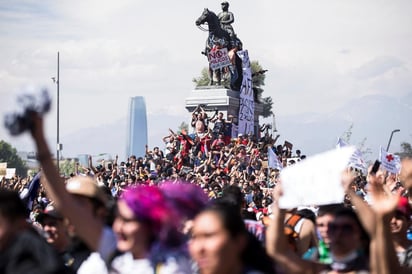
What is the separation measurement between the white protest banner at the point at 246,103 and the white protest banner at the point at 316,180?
31.7 meters

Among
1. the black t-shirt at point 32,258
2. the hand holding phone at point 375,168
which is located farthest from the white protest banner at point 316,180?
the black t-shirt at point 32,258

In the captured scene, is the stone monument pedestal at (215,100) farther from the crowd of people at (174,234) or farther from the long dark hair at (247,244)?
the long dark hair at (247,244)

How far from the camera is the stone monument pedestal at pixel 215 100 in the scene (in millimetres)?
37562

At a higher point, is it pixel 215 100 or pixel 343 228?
pixel 215 100

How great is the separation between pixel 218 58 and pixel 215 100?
1922 millimetres

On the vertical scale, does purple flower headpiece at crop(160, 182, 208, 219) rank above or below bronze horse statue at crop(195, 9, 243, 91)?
below

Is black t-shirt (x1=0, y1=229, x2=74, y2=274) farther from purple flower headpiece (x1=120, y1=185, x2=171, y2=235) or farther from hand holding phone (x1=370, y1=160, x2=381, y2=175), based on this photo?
hand holding phone (x1=370, y1=160, x2=381, y2=175)

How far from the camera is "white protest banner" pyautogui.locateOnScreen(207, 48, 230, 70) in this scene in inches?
1516

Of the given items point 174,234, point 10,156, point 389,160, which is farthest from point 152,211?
point 10,156

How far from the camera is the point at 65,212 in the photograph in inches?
202

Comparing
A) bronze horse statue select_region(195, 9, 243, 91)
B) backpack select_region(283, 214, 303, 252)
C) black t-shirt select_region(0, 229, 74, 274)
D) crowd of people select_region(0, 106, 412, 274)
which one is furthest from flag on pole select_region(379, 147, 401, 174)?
bronze horse statue select_region(195, 9, 243, 91)

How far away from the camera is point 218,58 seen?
127ft

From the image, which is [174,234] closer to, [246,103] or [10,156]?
[246,103]

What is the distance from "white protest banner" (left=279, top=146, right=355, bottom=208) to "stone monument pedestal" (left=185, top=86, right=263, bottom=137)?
104 ft
